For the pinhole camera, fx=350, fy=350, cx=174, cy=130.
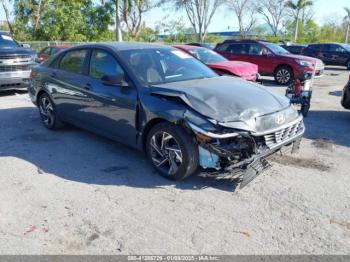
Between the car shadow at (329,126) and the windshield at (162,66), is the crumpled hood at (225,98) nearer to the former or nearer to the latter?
the windshield at (162,66)

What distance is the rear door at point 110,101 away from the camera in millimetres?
4688

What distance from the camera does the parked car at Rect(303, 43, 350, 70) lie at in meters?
21.7

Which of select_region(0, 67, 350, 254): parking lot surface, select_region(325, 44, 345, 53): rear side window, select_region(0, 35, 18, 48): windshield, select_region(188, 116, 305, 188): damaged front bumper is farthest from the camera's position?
select_region(325, 44, 345, 53): rear side window

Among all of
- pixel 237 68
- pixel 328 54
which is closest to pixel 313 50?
pixel 328 54

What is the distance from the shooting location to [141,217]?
3.58 meters

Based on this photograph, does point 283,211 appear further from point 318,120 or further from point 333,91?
point 333,91

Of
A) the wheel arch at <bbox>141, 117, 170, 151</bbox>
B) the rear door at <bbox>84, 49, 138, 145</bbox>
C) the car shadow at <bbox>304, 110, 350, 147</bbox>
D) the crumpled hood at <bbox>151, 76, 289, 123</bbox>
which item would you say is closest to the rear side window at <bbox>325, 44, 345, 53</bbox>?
the car shadow at <bbox>304, 110, 350, 147</bbox>

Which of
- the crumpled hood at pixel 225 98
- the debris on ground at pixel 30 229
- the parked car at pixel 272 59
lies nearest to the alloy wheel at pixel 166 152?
the crumpled hood at pixel 225 98

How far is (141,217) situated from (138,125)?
140 centimetres

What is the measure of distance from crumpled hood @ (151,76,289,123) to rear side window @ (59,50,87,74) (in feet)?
5.74

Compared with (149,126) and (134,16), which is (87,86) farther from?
(134,16)

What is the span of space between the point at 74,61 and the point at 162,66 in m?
1.72

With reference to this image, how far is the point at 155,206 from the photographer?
12.4 ft

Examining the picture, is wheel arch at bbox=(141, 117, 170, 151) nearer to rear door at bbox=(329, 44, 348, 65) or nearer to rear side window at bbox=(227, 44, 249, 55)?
rear side window at bbox=(227, 44, 249, 55)
